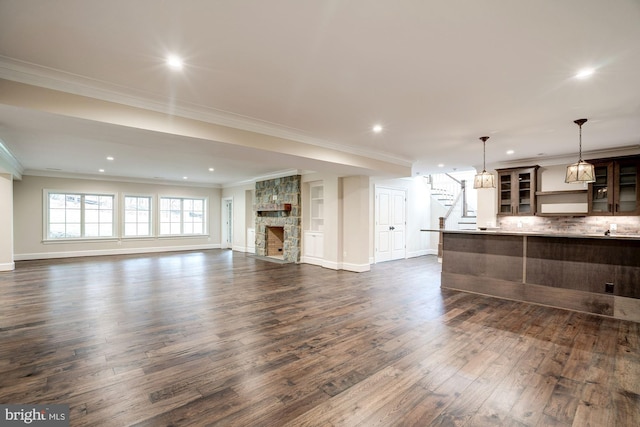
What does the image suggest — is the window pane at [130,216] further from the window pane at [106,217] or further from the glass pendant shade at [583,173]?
the glass pendant shade at [583,173]

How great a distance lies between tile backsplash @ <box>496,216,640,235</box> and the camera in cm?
559

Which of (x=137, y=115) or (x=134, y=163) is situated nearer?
(x=137, y=115)

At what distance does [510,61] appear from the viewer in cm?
261

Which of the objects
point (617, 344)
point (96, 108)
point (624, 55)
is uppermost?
point (624, 55)

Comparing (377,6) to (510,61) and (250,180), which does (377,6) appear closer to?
(510,61)

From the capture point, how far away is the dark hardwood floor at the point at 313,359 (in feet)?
6.57

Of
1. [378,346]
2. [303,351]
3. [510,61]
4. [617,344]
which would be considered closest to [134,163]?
[303,351]

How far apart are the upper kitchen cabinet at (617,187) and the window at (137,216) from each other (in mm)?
12525

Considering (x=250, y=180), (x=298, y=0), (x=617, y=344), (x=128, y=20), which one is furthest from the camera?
(x=250, y=180)

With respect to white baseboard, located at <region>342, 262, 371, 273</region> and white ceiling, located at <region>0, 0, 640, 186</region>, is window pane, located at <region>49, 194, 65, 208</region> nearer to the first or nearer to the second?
white ceiling, located at <region>0, 0, 640, 186</region>

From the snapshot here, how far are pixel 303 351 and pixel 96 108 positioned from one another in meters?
3.34

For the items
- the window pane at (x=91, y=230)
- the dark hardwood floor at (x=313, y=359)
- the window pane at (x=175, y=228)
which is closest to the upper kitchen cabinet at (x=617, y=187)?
the dark hardwood floor at (x=313, y=359)

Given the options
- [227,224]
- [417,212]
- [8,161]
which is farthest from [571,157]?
[8,161]

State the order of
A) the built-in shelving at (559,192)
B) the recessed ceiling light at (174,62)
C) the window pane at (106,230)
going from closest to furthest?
1. the recessed ceiling light at (174,62)
2. the built-in shelving at (559,192)
3. the window pane at (106,230)
